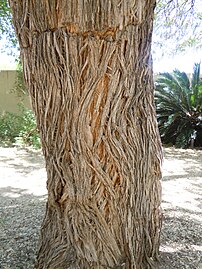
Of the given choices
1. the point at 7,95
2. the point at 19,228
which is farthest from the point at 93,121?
the point at 7,95

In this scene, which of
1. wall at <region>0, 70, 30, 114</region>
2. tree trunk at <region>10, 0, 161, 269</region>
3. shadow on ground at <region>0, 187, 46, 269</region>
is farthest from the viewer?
wall at <region>0, 70, 30, 114</region>

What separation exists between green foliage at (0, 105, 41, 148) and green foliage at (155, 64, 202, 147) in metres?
3.39

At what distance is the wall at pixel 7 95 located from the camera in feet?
29.9

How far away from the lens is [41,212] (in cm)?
292

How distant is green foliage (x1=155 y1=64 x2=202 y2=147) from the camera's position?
28.5 ft

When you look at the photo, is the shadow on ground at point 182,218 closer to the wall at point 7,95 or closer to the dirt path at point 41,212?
the dirt path at point 41,212

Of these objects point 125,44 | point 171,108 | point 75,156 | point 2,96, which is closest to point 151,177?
point 75,156

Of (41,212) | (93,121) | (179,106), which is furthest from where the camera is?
(179,106)

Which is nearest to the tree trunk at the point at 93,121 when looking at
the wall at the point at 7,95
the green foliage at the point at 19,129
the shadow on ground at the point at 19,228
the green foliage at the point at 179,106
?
the shadow on ground at the point at 19,228

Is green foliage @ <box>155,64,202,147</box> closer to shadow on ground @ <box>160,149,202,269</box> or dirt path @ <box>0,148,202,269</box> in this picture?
dirt path @ <box>0,148,202,269</box>

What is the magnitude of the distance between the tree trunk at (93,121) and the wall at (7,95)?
7700 millimetres

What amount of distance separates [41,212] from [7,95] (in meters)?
6.83

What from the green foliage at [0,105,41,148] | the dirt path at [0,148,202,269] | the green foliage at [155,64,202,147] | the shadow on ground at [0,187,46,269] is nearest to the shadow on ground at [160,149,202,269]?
the dirt path at [0,148,202,269]

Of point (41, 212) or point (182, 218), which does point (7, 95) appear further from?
point (182, 218)
